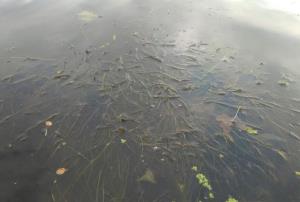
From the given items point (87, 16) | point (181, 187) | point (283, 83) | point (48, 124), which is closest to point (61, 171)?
point (48, 124)

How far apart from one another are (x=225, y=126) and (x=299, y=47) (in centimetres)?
514

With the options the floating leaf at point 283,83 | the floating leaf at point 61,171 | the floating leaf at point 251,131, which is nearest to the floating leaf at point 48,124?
the floating leaf at point 61,171

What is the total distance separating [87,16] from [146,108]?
5.84m

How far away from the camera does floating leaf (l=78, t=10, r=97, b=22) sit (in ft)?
33.0

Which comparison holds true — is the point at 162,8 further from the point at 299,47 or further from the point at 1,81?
the point at 1,81

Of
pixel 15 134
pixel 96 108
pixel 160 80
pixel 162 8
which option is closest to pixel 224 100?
pixel 160 80

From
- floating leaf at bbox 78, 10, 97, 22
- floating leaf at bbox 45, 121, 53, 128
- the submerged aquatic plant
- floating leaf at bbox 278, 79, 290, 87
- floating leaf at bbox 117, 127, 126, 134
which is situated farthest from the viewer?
floating leaf at bbox 78, 10, 97, 22

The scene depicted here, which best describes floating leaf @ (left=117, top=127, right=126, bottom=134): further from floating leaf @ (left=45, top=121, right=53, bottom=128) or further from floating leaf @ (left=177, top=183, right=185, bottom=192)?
floating leaf @ (left=177, top=183, right=185, bottom=192)

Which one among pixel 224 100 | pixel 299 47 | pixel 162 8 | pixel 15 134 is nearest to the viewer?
pixel 15 134

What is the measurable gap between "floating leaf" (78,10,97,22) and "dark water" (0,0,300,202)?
0.07 metres

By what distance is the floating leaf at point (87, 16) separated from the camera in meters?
10.1

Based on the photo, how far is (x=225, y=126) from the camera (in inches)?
229

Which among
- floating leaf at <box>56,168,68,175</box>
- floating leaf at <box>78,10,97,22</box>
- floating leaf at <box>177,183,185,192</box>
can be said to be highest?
floating leaf at <box>78,10,97,22</box>

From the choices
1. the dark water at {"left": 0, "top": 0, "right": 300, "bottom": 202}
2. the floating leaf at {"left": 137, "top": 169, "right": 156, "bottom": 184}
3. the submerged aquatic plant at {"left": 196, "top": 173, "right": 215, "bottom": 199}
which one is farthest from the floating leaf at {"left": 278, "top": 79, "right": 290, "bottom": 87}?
the floating leaf at {"left": 137, "top": 169, "right": 156, "bottom": 184}
